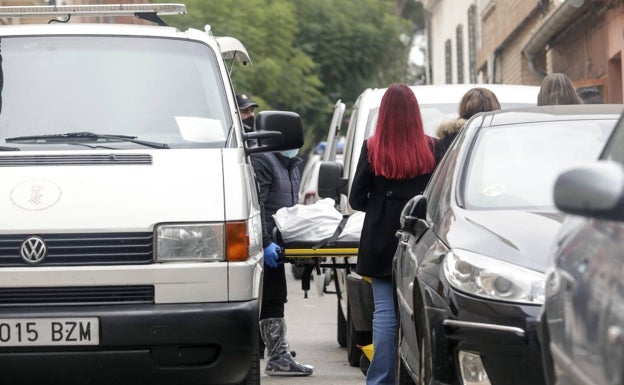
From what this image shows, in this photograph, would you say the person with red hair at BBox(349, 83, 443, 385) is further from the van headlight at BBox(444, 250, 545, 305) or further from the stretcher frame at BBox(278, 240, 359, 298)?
the van headlight at BBox(444, 250, 545, 305)

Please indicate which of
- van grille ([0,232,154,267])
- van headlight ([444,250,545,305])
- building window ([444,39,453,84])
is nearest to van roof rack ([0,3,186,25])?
van grille ([0,232,154,267])

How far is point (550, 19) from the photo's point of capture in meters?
20.5

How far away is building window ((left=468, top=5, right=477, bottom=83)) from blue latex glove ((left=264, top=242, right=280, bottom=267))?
2727 centimetres

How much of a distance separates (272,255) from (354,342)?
132 centimetres

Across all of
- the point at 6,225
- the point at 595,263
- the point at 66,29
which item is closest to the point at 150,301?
the point at 6,225

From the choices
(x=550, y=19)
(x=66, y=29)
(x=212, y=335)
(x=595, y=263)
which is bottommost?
(x=212, y=335)

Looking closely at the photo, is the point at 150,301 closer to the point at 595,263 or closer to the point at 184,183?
the point at 184,183

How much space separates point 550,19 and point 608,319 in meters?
17.4

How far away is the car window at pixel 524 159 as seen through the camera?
21.2 ft

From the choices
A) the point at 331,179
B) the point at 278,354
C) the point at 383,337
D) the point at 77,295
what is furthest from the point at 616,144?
the point at 278,354

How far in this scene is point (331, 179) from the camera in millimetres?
10000

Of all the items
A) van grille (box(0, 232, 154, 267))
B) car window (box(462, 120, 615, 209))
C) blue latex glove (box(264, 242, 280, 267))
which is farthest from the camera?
blue latex glove (box(264, 242, 280, 267))

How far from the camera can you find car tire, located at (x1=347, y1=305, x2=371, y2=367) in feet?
32.6

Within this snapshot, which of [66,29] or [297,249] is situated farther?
[297,249]
